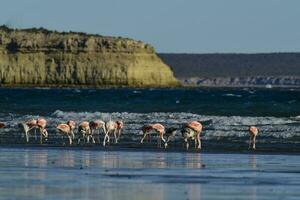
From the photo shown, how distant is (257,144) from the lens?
35.1 metres

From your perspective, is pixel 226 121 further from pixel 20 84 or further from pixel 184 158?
pixel 20 84

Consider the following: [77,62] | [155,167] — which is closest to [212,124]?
[155,167]

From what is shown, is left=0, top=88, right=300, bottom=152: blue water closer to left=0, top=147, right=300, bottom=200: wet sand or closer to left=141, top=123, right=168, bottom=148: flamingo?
left=141, top=123, right=168, bottom=148: flamingo

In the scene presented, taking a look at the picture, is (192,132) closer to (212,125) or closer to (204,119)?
(212,125)

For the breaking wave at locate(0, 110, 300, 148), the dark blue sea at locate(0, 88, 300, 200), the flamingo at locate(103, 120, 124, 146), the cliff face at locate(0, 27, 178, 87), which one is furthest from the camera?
the cliff face at locate(0, 27, 178, 87)

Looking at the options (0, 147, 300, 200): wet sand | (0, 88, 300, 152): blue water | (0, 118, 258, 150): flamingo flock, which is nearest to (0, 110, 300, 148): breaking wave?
(0, 88, 300, 152): blue water

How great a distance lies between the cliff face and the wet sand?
125532mm

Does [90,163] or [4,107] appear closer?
[90,163]

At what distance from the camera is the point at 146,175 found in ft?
78.0

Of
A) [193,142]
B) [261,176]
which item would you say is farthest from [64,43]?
[261,176]

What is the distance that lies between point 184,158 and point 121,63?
435 feet

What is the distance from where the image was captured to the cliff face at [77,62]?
156625 millimetres

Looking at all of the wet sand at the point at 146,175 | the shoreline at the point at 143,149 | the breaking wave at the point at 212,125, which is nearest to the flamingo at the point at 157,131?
the breaking wave at the point at 212,125

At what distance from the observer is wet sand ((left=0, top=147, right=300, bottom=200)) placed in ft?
66.6
